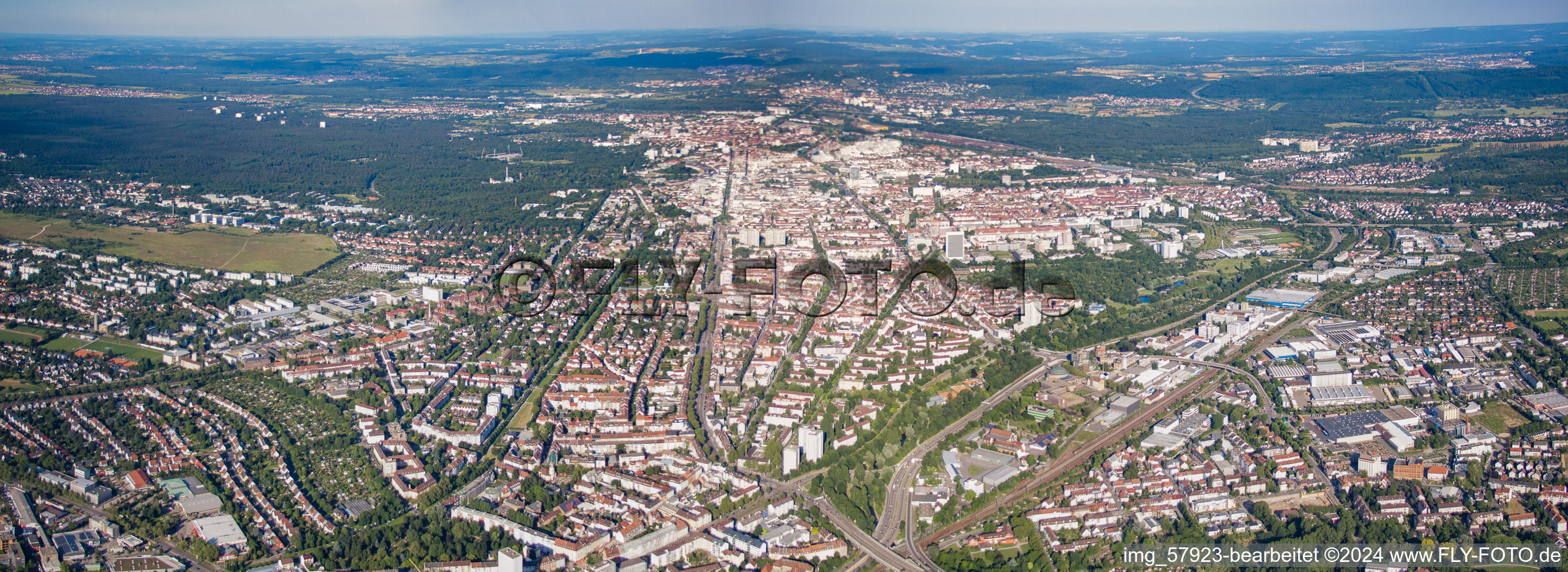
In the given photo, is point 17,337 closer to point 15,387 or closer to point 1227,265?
point 15,387

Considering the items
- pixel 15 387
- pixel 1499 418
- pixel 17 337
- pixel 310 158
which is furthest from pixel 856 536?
pixel 310 158

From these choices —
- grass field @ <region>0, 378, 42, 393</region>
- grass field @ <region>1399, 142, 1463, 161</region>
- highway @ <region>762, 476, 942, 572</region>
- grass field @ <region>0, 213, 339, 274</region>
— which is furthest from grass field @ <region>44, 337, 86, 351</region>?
grass field @ <region>1399, 142, 1463, 161</region>

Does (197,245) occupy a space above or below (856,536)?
above

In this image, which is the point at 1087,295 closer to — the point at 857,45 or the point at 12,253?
the point at 12,253

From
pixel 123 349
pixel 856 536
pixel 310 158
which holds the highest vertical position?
pixel 310 158

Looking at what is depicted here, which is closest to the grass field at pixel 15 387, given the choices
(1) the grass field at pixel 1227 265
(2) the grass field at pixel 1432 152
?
(1) the grass field at pixel 1227 265

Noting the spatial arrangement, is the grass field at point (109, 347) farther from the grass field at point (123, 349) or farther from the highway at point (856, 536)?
the highway at point (856, 536)
